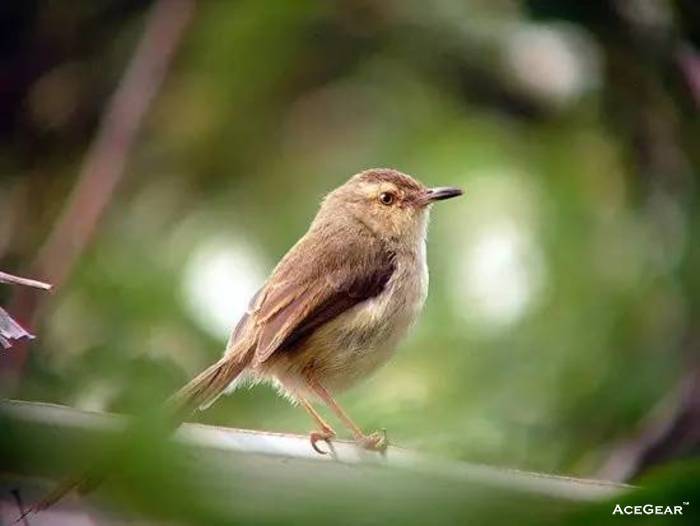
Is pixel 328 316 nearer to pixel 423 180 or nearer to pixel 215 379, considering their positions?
pixel 215 379

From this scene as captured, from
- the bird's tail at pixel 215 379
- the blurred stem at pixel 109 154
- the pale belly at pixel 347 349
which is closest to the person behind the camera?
the bird's tail at pixel 215 379

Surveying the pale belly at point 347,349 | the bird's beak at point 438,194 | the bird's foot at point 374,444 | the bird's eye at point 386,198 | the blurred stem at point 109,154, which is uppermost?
the blurred stem at point 109,154

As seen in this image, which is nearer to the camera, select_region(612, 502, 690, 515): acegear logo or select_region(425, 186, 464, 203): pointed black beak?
select_region(612, 502, 690, 515): acegear logo

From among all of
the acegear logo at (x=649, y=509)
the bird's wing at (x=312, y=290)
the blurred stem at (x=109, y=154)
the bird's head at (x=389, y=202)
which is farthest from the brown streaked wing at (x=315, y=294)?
the acegear logo at (x=649, y=509)

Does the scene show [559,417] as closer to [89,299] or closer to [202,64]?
[89,299]

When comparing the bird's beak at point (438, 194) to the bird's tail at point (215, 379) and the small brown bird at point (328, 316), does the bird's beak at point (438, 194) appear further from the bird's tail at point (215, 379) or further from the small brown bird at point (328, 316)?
the bird's tail at point (215, 379)

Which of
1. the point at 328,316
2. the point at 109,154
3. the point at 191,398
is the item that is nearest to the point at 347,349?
the point at 328,316

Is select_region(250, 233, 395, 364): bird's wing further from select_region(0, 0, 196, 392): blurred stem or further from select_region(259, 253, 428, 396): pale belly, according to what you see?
select_region(0, 0, 196, 392): blurred stem

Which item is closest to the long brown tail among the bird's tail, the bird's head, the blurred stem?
the bird's tail
